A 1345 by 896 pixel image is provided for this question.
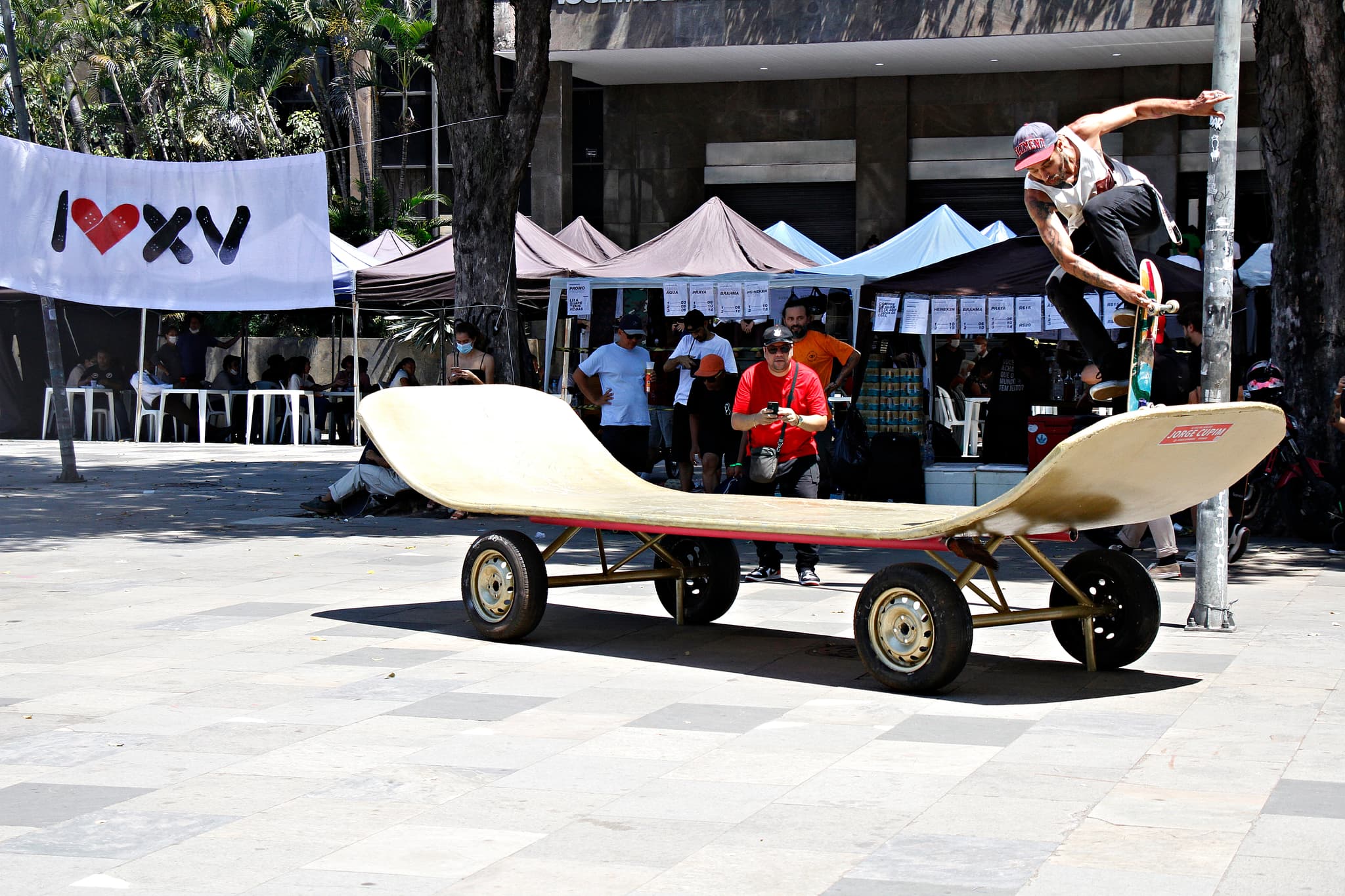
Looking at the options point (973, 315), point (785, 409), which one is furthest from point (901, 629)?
point (973, 315)

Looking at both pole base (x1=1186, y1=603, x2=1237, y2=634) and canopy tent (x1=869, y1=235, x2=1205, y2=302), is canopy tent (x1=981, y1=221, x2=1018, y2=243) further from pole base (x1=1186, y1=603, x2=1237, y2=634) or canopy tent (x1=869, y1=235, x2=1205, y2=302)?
pole base (x1=1186, y1=603, x2=1237, y2=634)

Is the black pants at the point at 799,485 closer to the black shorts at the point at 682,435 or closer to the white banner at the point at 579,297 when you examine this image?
the black shorts at the point at 682,435

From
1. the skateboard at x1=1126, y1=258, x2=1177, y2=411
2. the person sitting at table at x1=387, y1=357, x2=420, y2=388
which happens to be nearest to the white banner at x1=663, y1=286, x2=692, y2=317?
the person sitting at table at x1=387, y1=357, x2=420, y2=388

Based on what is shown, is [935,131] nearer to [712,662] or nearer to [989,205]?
[989,205]

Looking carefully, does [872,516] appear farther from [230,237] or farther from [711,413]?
[230,237]

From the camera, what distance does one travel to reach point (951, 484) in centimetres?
1537

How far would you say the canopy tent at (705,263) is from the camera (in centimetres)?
1806

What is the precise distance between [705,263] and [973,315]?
12.3ft

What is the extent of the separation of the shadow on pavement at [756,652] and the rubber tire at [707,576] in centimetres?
11

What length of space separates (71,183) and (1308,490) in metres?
11.8

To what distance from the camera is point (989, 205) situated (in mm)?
30844

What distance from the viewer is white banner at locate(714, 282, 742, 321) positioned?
1828 centimetres

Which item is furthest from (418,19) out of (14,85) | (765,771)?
(765,771)

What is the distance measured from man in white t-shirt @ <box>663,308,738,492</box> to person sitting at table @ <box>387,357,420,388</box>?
9.69 ft
